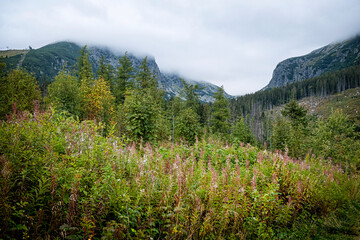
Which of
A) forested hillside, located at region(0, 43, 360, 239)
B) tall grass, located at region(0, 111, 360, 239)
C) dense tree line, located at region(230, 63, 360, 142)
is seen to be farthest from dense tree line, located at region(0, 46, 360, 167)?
dense tree line, located at region(230, 63, 360, 142)

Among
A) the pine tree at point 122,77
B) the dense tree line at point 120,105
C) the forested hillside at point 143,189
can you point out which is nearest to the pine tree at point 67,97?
the dense tree line at point 120,105

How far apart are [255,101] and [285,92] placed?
26.2 metres

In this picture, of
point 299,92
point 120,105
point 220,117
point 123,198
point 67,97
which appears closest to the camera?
point 123,198

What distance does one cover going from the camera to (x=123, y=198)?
2.74 meters

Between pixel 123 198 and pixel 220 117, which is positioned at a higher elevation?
pixel 123 198

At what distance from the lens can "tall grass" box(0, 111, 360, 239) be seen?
2291mm

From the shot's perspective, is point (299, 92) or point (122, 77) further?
point (299, 92)

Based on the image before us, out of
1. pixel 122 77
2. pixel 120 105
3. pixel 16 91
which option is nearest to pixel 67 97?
pixel 16 91

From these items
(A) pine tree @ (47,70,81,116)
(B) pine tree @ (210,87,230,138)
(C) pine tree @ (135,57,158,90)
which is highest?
(C) pine tree @ (135,57,158,90)

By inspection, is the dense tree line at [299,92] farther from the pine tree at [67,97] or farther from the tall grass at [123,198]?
the tall grass at [123,198]

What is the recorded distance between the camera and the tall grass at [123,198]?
229cm

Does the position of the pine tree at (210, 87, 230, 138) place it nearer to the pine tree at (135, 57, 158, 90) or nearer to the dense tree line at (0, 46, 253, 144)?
the dense tree line at (0, 46, 253, 144)

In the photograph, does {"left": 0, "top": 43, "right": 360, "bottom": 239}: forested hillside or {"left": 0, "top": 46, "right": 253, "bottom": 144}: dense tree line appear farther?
{"left": 0, "top": 46, "right": 253, "bottom": 144}: dense tree line

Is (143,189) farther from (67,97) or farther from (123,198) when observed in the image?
(67,97)
